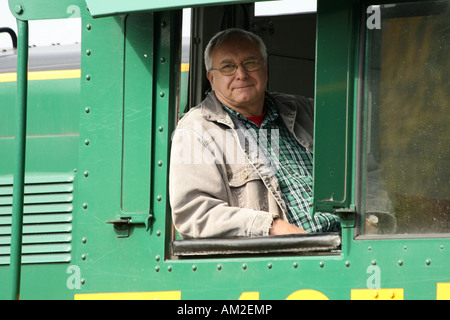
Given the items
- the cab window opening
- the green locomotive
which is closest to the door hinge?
the green locomotive

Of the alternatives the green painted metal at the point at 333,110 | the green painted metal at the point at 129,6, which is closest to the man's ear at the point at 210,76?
the green painted metal at the point at 129,6

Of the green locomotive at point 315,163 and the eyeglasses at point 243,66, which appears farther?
the eyeglasses at point 243,66

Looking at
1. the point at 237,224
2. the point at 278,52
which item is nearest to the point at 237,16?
the point at 278,52

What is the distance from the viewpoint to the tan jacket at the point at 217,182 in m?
2.94

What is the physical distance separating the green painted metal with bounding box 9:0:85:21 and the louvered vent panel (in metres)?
1.53

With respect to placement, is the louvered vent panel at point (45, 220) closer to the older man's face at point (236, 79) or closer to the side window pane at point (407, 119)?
the older man's face at point (236, 79)

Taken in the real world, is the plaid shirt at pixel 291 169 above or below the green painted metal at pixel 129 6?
below

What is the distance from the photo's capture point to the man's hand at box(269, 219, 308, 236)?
294 centimetres

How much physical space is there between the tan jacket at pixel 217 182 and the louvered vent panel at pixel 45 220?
136 cm

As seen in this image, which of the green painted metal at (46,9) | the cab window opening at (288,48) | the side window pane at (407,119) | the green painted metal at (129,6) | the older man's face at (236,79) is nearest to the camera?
the side window pane at (407,119)

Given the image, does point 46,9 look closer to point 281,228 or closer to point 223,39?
point 223,39

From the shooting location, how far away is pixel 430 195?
2.54 meters

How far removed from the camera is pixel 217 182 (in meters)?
3.06

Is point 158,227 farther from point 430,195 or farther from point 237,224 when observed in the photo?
point 430,195
